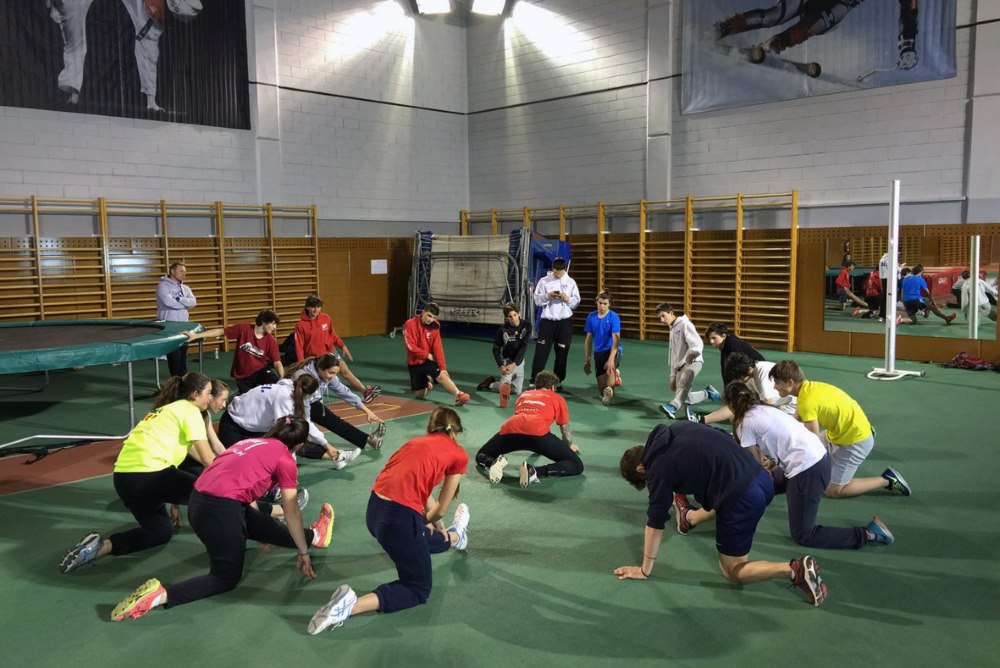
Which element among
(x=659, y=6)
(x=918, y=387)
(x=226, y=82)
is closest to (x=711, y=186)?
(x=659, y=6)

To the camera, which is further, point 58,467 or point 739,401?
point 58,467

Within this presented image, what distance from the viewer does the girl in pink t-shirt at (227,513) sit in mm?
4504

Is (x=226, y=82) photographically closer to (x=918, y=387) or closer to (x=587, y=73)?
(x=587, y=73)

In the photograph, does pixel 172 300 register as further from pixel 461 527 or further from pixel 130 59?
pixel 461 527

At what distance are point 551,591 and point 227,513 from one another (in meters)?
2.01

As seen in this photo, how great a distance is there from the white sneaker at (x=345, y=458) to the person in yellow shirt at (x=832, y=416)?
3993mm

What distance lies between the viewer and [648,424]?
360 inches

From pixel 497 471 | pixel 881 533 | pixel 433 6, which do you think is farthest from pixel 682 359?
pixel 433 6

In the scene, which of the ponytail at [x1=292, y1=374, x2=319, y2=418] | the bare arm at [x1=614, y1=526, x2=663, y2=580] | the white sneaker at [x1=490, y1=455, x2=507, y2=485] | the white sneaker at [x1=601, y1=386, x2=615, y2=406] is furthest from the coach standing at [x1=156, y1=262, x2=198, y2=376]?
the bare arm at [x1=614, y1=526, x2=663, y2=580]

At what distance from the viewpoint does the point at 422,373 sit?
10.8 m

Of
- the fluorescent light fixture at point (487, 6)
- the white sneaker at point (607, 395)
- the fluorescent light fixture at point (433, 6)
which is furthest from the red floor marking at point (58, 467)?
the fluorescent light fixture at point (487, 6)

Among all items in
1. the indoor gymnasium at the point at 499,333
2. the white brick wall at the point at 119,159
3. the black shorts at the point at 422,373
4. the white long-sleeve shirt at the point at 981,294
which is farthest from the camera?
the white brick wall at the point at 119,159

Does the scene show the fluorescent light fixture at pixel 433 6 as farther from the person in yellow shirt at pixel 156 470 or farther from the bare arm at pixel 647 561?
the bare arm at pixel 647 561

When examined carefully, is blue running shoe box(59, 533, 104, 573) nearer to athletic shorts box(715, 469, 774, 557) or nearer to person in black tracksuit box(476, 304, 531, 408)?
athletic shorts box(715, 469, 774, 557)
